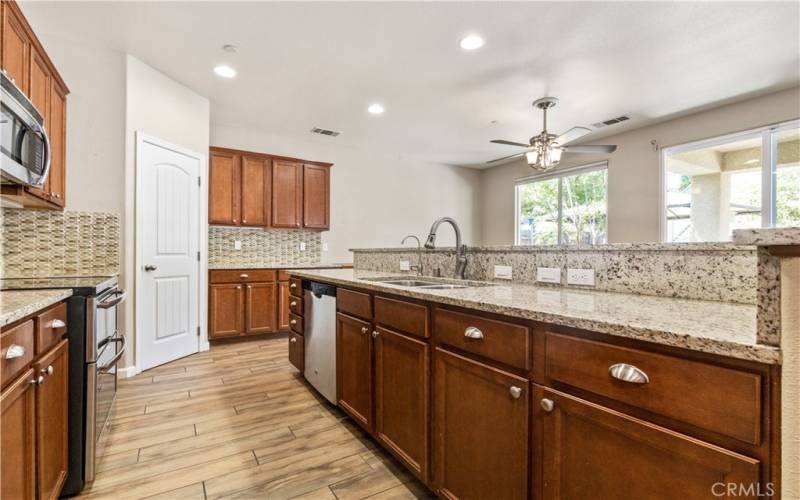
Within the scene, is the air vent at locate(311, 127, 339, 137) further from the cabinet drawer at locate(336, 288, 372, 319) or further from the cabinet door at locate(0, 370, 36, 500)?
the cabinet door at locate(0, 370, 36, 500)

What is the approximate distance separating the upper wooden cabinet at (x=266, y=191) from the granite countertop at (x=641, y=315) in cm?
354

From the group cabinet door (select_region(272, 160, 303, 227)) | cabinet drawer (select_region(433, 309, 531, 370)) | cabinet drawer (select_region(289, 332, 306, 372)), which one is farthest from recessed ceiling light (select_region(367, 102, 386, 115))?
cabinet drawer (select_region(433, 309, 531, 370))

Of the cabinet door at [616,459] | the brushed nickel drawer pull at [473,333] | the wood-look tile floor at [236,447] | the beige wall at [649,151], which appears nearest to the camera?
the cabinet door at [616,459]

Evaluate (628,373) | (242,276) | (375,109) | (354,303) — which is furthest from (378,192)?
(628,373)

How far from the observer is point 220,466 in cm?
183

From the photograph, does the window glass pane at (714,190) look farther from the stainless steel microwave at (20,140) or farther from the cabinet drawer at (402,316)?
the stainless steel microwave at (20,140)

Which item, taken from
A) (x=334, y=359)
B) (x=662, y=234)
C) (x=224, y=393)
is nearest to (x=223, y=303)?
(x=224, y=393)

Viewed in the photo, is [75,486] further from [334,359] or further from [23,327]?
[334,359]

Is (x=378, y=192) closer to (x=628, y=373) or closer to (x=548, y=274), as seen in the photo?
(x=548, y=274)

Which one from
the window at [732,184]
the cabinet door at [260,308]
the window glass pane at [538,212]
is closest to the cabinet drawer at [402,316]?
the cabinet door at [260,308]

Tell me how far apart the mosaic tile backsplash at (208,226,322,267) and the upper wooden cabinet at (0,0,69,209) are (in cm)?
190

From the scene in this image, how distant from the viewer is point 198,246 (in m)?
3.80

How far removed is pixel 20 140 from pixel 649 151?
595 centimetres

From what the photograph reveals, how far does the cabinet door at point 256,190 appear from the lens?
14.8ft
